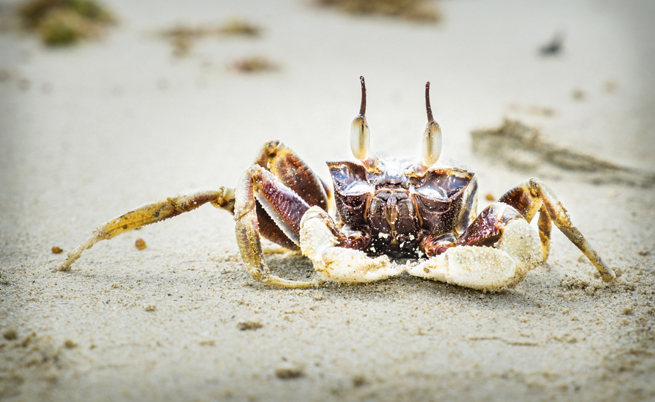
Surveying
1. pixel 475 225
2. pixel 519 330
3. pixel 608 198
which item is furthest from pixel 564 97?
pixel 519 330

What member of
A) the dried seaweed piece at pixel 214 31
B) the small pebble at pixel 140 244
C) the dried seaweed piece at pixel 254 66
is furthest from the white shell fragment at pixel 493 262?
the dried seaweed piece at pixel 214 31

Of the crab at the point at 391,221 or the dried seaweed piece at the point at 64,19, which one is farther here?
the dried seaweed piece at the point at 64,19

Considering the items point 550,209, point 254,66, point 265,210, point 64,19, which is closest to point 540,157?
point 550,209

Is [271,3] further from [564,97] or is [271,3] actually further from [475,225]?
[475,225]

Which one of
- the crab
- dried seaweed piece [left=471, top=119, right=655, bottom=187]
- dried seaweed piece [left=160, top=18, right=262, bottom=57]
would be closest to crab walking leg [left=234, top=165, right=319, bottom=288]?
the crab

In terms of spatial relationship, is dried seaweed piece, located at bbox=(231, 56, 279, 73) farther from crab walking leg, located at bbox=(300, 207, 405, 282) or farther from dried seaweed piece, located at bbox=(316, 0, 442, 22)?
crab walking leg, located at bbox=(300, 207, 405, 282)

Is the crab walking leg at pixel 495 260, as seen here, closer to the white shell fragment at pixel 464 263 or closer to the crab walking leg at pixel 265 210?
the white shell fragment at pixel 464 263

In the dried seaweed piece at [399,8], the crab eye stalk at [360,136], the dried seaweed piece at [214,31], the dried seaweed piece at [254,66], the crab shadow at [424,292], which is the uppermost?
the dried seaweed piece at [399,8]
